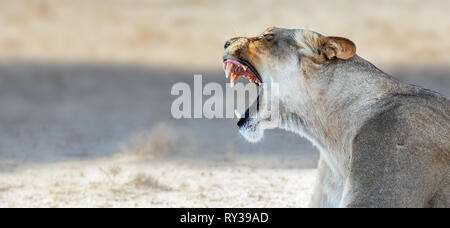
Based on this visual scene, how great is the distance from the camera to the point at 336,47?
3773 millimetres

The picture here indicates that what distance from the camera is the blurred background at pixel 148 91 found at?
19.8 ft

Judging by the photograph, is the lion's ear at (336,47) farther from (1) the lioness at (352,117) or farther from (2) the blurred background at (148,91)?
(2) the blurred background at (148,91)

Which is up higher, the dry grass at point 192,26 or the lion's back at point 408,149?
the dry grass at point 192,26

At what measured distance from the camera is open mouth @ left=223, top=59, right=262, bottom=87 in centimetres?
395

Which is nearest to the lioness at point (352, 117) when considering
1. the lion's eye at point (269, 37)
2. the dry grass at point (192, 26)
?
the lion's eye at point (269, 37)

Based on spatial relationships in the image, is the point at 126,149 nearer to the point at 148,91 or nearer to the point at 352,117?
the point at 148,91

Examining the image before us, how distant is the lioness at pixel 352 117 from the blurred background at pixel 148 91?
63.8 inches

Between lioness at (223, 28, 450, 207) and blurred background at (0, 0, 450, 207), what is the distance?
1.62 meters

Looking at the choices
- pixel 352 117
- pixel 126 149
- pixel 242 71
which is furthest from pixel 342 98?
pixel 126 149

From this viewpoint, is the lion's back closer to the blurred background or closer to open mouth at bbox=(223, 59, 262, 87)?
open mouth at bbox=(223, 59, 262, 87)

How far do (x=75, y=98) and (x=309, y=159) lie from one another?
4.77 metres

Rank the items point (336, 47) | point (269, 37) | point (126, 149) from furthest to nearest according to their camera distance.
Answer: point (126, 149), point (269, 37), point (336, 47)

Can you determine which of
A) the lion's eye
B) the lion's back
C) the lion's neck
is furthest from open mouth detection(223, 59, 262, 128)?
the lion's back

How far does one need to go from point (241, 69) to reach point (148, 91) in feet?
24.0
